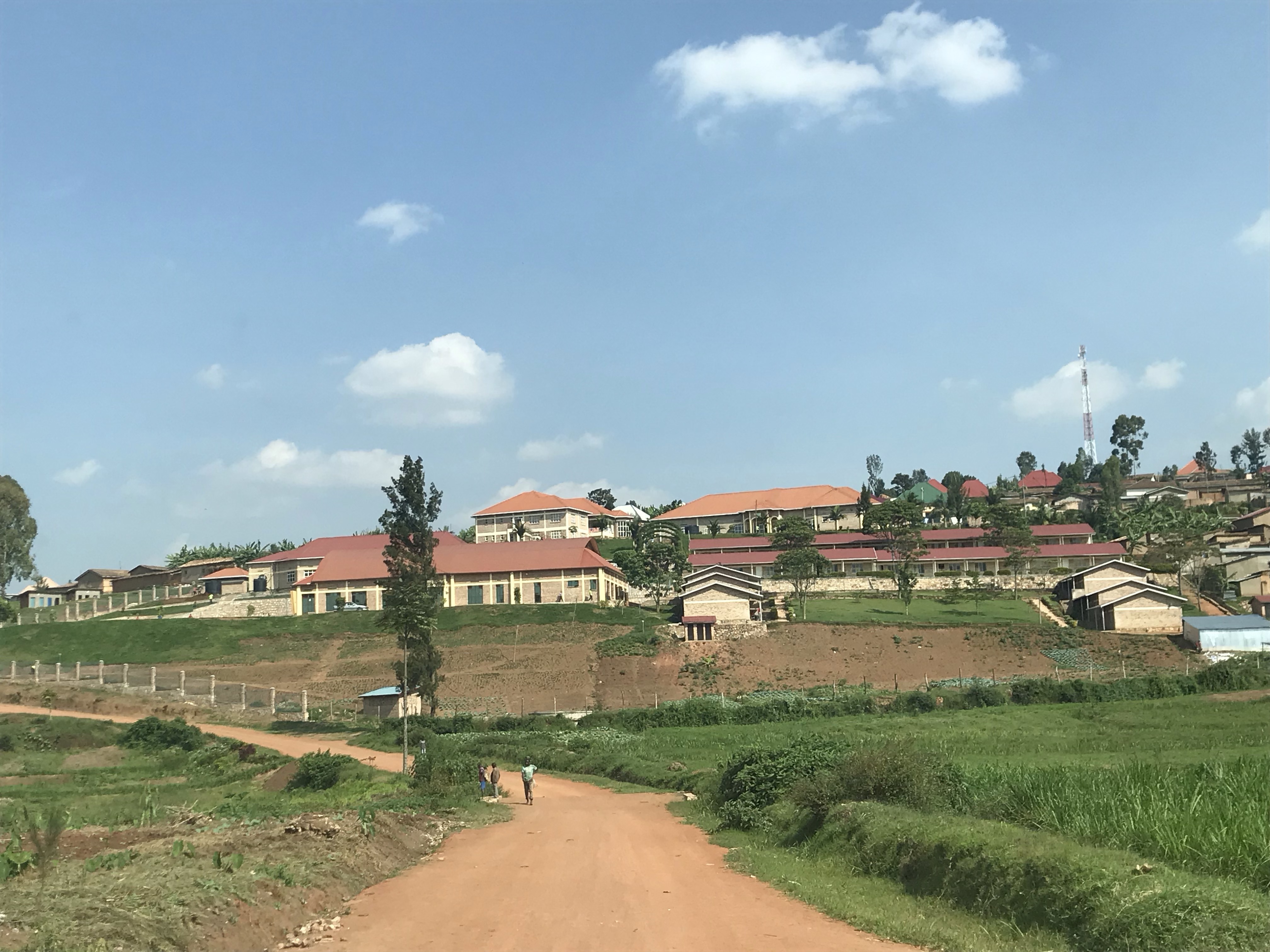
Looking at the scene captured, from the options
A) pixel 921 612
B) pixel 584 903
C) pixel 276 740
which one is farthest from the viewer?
pixel 921 612

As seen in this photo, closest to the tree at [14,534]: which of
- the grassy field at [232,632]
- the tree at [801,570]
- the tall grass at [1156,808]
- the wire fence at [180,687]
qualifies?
the grassy field at [232,632]

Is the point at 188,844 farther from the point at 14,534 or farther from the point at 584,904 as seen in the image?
the point at 14,534

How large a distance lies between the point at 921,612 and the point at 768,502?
1790 inches

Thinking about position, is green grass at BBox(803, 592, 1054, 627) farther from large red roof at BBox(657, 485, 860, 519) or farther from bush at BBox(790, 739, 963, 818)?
bush at BBox(790, 739, 963, 818)

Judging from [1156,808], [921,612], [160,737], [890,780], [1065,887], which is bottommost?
[160,737]

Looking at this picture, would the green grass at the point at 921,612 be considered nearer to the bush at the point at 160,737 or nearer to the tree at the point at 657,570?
the tree at the point at 657,570

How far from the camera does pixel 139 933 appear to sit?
10391 mm

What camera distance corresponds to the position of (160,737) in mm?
42875

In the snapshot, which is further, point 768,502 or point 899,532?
point 768,502

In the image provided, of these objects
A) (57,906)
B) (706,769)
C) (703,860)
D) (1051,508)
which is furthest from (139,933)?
(1051,508)

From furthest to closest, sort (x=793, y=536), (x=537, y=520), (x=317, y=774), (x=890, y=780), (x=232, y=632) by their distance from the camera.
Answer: (x=537, y=520) → (x=793, y=536) → (x=232, y=632) → (x=317, y=774) → (x=890, y=780)

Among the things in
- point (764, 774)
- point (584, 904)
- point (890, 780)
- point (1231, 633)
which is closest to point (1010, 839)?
point (890, 780)

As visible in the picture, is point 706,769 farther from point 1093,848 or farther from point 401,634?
point 1093,848

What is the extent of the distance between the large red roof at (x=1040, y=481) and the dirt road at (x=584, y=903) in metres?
134
